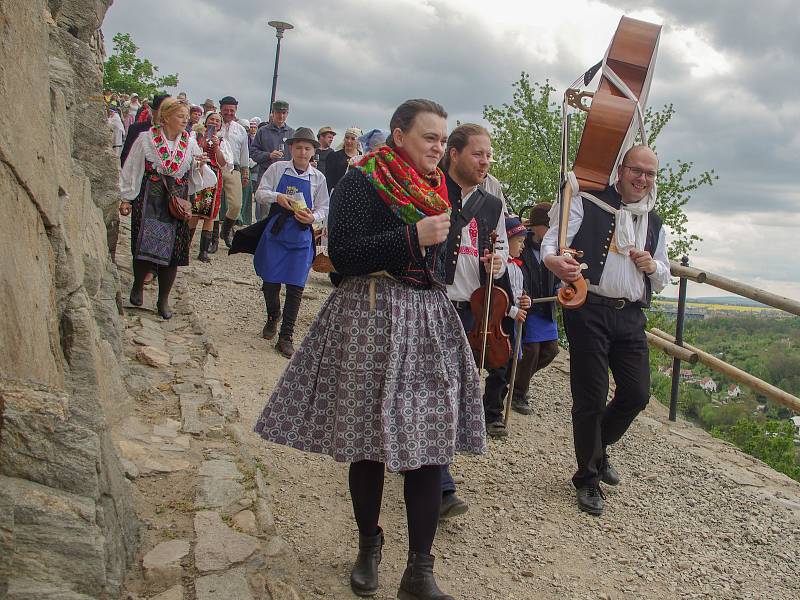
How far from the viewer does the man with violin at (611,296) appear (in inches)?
175

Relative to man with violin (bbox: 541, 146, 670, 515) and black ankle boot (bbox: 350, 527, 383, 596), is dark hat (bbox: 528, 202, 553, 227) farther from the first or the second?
black ankle boot (bbox: 350, 527, 383, 596)

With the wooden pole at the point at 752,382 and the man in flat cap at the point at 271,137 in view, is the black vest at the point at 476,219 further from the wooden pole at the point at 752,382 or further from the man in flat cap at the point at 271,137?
the man in flat cap at the point at 271,137

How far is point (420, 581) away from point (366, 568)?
0.29m

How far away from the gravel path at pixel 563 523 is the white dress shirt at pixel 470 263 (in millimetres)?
1184

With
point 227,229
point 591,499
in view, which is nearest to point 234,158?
point 227,229

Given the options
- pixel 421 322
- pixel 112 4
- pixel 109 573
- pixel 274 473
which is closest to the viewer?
pixel 109 573

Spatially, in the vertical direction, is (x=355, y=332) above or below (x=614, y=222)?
below

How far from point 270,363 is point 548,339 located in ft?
7.67

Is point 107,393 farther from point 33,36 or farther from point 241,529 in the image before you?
point 33,36

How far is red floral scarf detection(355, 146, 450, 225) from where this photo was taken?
3.03 m

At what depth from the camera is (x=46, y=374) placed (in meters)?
2.85

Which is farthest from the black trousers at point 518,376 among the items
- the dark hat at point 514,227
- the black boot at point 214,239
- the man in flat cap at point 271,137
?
the black boot at point 214,239

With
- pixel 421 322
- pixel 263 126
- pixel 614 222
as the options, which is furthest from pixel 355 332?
pixel 263 126

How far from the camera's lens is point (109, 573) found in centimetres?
247
